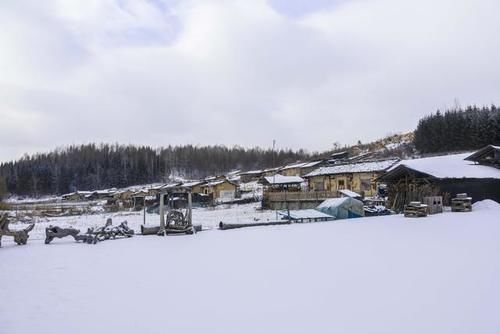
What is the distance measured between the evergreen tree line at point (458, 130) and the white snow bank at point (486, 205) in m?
40.7

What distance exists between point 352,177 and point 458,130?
107 feet

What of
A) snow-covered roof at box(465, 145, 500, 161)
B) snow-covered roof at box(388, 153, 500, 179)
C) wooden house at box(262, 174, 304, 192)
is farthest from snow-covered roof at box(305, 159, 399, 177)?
snow-covered roof at box(388, 153, 500, 179)

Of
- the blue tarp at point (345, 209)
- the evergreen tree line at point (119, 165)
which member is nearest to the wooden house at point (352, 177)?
the blue tarp at point (345, 209)

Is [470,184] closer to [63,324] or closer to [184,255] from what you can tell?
[184,255]

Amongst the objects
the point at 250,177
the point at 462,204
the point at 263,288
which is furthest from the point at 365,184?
the point at 250,177

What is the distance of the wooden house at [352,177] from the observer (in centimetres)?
Answer: 4394

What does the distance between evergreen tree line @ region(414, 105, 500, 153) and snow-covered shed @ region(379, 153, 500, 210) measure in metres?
38.0

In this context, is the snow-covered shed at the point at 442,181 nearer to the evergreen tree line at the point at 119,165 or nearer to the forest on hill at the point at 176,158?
the forest on hill at the point at 176,158

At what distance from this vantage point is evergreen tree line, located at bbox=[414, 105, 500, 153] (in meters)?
61.4

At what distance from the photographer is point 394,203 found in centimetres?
2797

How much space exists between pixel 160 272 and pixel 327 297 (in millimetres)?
3994

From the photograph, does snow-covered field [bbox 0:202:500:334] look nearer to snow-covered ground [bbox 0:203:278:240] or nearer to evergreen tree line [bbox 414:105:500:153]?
snow-covered ground [bbox 0:203:278:240]

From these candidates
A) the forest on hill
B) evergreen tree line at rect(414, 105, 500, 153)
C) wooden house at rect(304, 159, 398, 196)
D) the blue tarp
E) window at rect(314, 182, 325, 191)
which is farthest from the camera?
the forest on hill

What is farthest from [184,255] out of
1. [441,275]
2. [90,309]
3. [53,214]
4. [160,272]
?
[53,214]
